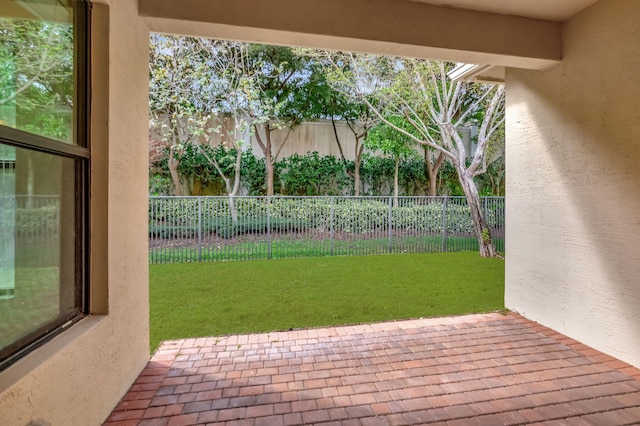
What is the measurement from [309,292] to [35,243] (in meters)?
3.36

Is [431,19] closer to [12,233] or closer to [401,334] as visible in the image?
[401,334]

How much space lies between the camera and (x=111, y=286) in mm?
1989

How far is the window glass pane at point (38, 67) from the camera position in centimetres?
133

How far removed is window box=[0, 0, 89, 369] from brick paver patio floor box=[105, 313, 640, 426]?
0.88m

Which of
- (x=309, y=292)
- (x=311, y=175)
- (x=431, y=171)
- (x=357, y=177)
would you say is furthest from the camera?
(x=431, y=171)

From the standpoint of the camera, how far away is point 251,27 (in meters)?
2.39

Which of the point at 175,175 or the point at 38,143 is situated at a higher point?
the point at 175,175

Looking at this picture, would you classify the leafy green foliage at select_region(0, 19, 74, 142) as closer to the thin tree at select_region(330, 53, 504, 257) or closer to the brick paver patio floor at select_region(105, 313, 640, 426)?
the brick paver patio floor at select_region(105, 313, 640, 426)

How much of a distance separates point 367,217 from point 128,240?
5706 mm

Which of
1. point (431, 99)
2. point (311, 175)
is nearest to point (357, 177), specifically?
point (311, 175)

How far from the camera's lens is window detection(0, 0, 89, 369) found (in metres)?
1.34

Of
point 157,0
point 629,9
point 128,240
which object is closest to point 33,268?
point 128,240

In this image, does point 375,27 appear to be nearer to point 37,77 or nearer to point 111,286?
point 37,77

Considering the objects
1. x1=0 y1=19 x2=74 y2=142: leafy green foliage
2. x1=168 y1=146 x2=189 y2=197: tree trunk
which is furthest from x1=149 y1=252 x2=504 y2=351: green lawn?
x1=168 y1=146 x2=189 y2=197: tree trunk
